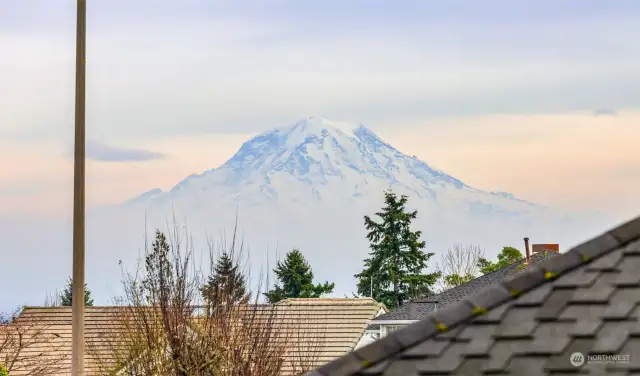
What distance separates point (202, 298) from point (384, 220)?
184 ft

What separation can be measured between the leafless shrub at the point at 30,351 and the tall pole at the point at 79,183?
1500 cm

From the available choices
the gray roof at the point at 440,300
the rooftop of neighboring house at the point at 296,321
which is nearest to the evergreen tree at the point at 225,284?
the rooftop of neighboring house at the point at 296,321

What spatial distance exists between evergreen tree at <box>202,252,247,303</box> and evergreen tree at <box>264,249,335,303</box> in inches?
2184

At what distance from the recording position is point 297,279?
264ft

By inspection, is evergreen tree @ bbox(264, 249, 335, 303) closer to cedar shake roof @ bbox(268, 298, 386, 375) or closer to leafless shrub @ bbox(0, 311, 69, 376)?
cedar shake roof @ bbox(268, 298, 386, 375)

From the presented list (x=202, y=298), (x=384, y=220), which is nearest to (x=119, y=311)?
(x=202, y=298)

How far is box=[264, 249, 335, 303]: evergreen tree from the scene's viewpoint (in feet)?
261

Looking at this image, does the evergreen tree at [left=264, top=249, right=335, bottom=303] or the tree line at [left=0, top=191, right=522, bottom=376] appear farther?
the evergreen tree at [left=264, top=249, right=335, bottom=303]

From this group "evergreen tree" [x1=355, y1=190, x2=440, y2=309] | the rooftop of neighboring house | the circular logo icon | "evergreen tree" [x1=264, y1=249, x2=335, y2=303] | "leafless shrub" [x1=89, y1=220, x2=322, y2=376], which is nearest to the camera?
the circular logo icon

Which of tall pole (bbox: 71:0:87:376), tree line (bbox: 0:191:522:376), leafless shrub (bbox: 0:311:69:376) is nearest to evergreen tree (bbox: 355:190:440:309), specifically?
leafless shrub (bbox: 0:311:69:376)

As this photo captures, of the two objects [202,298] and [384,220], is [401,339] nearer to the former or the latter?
[202,298]

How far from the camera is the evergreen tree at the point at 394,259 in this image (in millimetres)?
74375

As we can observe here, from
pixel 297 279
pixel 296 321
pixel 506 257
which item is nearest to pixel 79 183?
pixel 296 321

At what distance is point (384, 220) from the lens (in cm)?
7750
